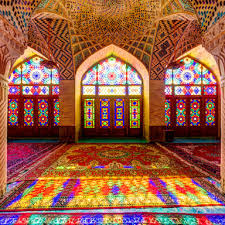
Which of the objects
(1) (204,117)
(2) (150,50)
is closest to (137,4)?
(2) (150,50)

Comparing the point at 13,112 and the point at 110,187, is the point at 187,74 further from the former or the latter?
the point at 13,112

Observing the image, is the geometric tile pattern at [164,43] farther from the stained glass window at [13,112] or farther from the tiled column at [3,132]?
the stained glass window at [13,112]

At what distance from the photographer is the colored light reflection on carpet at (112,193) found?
7.75ft

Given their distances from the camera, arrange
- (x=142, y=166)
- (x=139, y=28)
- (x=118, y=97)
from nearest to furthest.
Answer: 1. (x=142, y=166)
2. (x=139, y=28)
3. (x=118, y=97)

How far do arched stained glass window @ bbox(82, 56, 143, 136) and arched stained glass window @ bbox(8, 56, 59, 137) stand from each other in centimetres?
197

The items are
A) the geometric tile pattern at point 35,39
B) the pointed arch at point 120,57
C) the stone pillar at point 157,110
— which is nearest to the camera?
the geometric tile pattern at point 35,39

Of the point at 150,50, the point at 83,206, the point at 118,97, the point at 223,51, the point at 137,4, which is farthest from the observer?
the point at 118,97

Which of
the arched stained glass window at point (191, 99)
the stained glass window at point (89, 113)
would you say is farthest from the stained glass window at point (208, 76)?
the stained glass window at point (89, 113)

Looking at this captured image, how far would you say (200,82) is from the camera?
9.42 metres

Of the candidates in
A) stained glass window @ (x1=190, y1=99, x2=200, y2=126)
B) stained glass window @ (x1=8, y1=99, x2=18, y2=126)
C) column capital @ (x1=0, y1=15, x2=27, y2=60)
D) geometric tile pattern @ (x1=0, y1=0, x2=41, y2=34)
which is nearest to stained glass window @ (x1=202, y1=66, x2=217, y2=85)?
stained glass window @ (x1=190, y1=99, x2=200, y2=126)

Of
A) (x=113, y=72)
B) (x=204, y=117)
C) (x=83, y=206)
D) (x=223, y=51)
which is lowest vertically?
(x=83, y=206)

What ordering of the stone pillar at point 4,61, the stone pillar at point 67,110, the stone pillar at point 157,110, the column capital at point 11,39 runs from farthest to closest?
the stone pillar at point 157,110 < the stone pillar at point 67,110 < the stone pillar at point 4,61 < the column capital at point 11,39

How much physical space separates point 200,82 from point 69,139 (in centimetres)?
856

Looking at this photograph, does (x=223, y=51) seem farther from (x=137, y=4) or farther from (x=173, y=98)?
(x=173, y=98)
